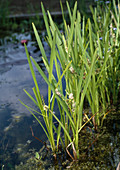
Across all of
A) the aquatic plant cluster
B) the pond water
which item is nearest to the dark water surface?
the pond water

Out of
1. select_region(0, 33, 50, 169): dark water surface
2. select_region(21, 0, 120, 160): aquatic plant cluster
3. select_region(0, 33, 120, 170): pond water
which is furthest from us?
select_region(0, 33, 50, 169): dark water surface

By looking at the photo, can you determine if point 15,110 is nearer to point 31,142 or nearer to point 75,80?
point 31,142

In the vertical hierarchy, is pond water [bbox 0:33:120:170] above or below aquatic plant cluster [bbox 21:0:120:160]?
below

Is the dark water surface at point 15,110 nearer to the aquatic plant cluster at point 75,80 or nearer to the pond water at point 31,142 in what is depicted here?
the pond water at point 31,142

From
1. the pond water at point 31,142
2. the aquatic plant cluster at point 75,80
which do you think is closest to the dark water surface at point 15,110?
the pond water at point 31,142

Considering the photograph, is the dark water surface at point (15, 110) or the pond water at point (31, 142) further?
the dark water surface at point (15, 110)

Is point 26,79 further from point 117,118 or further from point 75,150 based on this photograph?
point 75,150

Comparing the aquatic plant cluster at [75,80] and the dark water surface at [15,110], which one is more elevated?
the aquatic plant cluster at [75,80]

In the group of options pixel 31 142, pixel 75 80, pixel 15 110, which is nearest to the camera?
pixel 75 80

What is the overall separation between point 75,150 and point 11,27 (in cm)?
404

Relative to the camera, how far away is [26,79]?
2426mm

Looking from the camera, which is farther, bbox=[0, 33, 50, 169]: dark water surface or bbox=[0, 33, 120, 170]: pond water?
bbox=[0, 33, 50, 169]: dark water surface

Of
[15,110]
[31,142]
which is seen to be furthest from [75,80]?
[15,110]

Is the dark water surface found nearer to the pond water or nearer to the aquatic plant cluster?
the pond water
